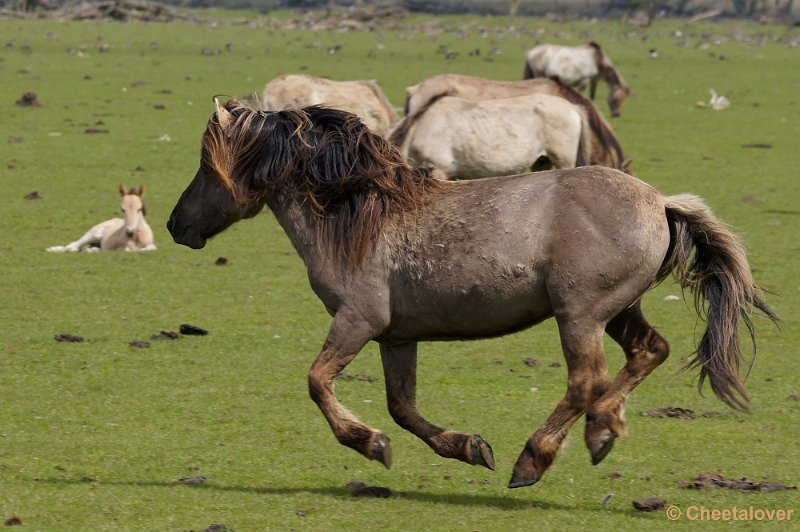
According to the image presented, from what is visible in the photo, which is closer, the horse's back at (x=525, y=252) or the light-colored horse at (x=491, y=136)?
the horse's back at (x=525, y=252)

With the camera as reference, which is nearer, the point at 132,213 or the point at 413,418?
the point at 413,418

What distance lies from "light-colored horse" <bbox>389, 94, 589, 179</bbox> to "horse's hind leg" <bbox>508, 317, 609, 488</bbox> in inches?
369

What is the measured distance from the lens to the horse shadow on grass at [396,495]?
Answer: 6.41 meters

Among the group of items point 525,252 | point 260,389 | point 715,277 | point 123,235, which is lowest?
point 123,235

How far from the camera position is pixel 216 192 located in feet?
23.4

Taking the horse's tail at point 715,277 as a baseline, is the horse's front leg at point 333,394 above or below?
below

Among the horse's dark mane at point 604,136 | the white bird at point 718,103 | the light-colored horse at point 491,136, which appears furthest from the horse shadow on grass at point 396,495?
the white bird at point 718,103

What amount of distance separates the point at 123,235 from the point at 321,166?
24.9ft

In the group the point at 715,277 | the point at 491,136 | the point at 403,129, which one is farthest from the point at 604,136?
the point at 715,277

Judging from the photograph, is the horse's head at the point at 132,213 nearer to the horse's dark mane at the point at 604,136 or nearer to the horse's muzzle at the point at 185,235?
the horse's dark mane at the point at 604,136

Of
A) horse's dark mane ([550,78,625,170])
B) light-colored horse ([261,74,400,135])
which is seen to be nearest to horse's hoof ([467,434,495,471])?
horse's dark mane ([550,78,625,170])

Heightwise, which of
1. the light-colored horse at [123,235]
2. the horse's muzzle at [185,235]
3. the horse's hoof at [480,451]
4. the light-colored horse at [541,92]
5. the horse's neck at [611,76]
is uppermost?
the horse's muzzle at [185,235]

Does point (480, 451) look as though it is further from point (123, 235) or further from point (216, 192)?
point (123, 235)

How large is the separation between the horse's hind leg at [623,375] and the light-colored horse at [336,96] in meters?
12.9
